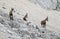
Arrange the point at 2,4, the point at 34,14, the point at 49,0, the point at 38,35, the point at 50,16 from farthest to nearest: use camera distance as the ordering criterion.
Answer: the point at 49,0
the point at 50,16
the point at 34,14
the point at 2,4
the point at 38,35

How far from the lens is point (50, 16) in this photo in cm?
1869

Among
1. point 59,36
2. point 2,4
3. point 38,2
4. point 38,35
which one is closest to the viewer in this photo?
point 38,35

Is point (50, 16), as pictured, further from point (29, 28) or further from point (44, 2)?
point (29, 28)

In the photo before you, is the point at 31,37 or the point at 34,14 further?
the point at 34,14

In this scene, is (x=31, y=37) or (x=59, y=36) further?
(x=59, y=36)

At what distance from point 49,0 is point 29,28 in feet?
39.8

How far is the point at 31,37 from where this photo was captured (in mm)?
10750

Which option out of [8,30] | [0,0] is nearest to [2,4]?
[0,0]

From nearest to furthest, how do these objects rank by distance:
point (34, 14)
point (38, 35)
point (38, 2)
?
point (38, 35) → point (34, 14) → point (38, 2)

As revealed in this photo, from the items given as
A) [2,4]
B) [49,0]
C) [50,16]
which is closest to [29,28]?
[2,4]

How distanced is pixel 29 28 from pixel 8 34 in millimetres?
1990

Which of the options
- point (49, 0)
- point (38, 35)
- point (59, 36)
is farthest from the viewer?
point (49, 0)

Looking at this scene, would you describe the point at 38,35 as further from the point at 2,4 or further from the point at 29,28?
the point at 2,4

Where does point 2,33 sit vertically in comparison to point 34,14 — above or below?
above
